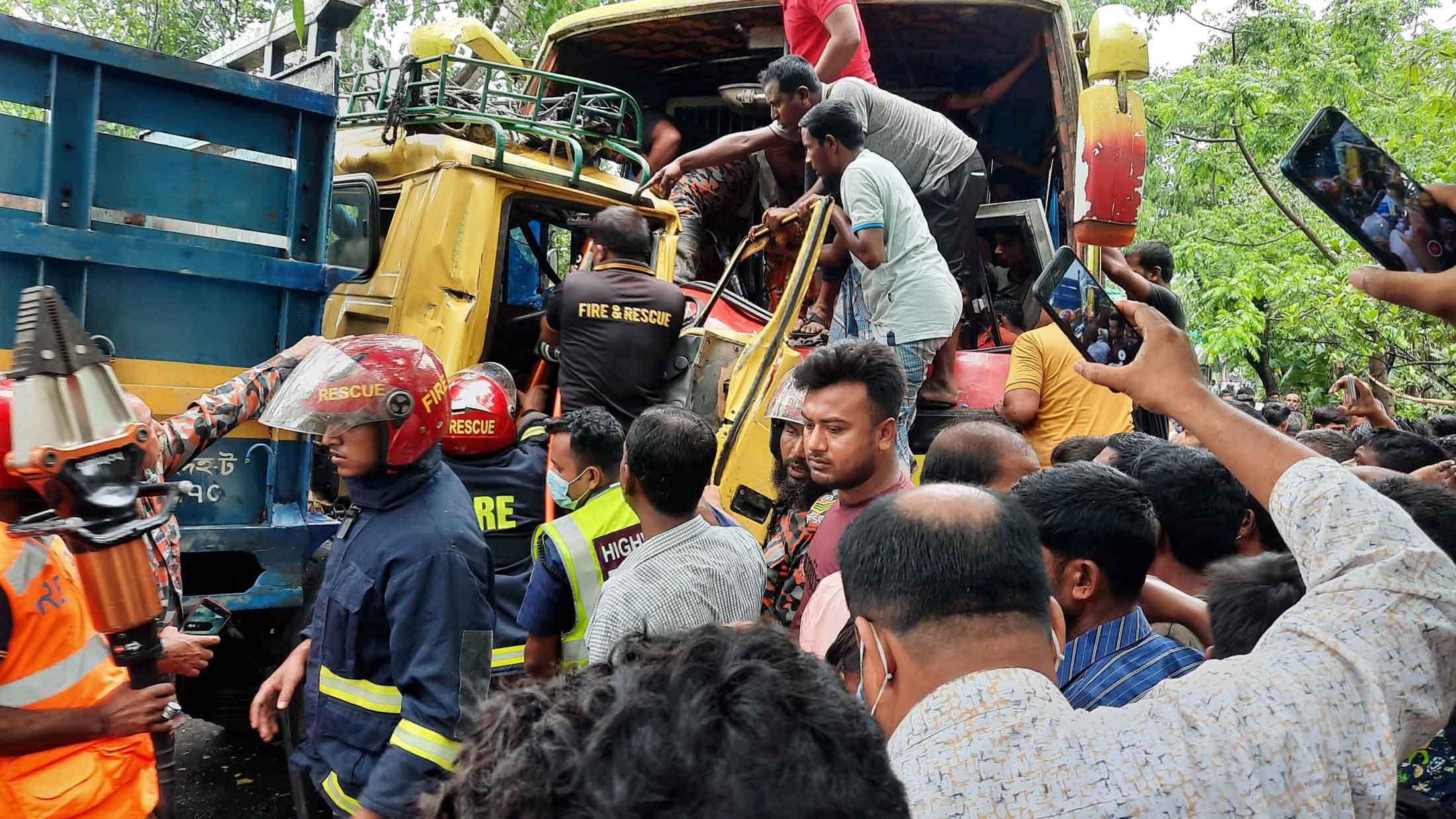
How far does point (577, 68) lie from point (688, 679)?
20.0 feet

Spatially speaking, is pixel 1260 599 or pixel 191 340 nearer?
pixel 1260 599

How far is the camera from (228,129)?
10.4 ft

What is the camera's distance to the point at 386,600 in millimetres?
2145

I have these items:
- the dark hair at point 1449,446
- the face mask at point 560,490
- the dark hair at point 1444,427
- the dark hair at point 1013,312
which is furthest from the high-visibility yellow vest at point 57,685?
the dark hair at point 1444,427

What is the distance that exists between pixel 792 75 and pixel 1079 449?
2.02m

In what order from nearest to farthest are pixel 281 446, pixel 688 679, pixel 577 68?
pixel 688 679 → pixel 281 446 → pixel 577 68

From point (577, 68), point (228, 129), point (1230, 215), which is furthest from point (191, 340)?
point (1230, 215)

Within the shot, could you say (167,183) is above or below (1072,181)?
below

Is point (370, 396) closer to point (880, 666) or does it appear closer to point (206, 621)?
point (206, 621)

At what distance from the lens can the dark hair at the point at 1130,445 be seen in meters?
2.61

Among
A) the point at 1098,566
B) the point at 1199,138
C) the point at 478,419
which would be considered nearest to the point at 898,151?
the point at 478,419

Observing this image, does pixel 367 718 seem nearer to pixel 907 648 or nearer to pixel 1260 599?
pixel 907 648

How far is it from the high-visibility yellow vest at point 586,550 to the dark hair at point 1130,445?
127cm

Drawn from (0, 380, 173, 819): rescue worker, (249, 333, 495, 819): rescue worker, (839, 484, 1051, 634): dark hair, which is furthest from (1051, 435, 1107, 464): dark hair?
(0, 380, 173, 819): rescue worker
